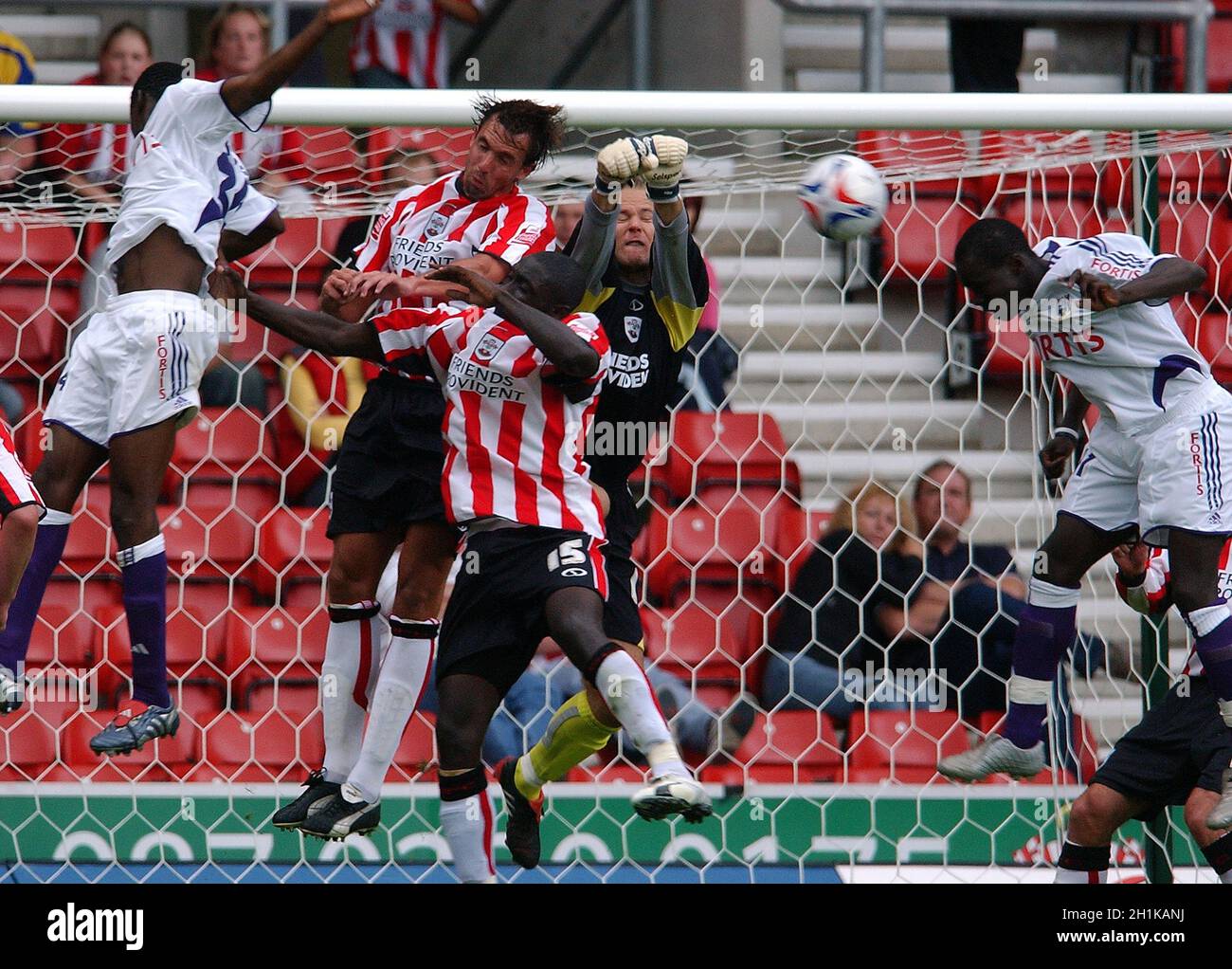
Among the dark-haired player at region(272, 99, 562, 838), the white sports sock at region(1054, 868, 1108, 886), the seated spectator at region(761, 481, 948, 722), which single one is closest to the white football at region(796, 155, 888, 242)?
the dark-haired player at region(272, 99, 562, 838)

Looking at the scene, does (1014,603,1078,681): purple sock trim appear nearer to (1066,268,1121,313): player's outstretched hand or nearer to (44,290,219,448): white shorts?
(1066,268,1121,313): player's outstretched hand

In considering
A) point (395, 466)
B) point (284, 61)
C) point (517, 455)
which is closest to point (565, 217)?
point (395, 466)

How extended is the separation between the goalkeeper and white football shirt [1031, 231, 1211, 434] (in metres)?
0.93

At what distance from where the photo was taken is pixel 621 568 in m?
4.68

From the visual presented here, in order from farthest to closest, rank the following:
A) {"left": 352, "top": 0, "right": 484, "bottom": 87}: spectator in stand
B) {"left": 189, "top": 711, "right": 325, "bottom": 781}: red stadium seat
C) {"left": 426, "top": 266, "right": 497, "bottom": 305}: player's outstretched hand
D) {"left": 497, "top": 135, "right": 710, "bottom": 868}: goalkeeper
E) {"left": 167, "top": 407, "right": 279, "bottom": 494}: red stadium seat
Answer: {"left": 352, "top": 0, "right": 484, "bottom": 87}: spectator in stand, {"left": 167, "top": 407, "right": 279, "bottom": 494}: red stadium seat, {"left": 189, "top": 711, "right": 325, "bottom": 781}: red stadium seat, {"left": 497, "top": 135, "right": 710, "bottom": 868}: goalkeeper, {"left": 426, "top": 266, "right": 497, "bottom": 305}: player's outstretched hand

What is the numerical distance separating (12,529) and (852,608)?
274cm

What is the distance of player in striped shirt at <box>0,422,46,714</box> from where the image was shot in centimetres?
443

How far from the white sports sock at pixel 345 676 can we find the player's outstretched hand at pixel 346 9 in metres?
1.49

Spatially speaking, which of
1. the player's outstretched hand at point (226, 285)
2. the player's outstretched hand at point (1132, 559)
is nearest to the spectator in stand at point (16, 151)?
the player's outstretched hand at point (226, 285)

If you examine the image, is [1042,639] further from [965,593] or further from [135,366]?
[135,366]

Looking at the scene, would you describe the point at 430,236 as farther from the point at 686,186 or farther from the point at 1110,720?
the point at 1110,720

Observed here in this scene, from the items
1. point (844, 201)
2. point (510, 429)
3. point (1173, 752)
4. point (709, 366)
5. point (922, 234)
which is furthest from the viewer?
point (922, 234)

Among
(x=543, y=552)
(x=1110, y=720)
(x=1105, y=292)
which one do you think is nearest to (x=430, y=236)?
(x=543, y=552)

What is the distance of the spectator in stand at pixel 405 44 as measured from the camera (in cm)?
713
